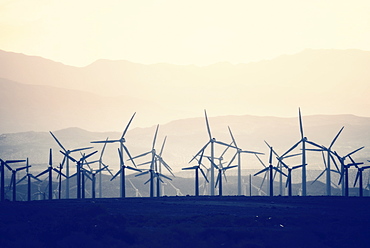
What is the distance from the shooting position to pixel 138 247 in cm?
5075

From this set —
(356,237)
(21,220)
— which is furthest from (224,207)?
(356,237)

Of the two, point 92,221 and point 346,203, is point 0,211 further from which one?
point 346,203

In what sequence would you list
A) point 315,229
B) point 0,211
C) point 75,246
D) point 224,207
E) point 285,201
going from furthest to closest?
1. point 285,201
2. point 224,207
3. point 0,211
4. point 315,229
5. point 75,246

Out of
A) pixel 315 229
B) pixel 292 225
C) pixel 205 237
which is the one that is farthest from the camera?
pixel 292 225

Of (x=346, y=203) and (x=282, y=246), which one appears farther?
(x=346, y=203)

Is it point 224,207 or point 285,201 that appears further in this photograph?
point 285,201

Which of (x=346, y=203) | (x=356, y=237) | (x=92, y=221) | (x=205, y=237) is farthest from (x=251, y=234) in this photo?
(x=346, y=203)

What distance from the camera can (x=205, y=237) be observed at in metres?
55.1

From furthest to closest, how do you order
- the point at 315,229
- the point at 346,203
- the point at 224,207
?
the point at 346,203 < the point at 224,207 < the point at 315,229

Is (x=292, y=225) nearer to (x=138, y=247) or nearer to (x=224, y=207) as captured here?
(x=138, y=247)

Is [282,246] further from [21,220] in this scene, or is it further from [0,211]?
[0,211]

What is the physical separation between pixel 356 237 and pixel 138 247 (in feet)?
53.6

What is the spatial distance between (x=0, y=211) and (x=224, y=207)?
25.9m

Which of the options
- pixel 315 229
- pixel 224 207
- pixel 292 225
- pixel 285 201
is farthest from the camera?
pixel 285 201
